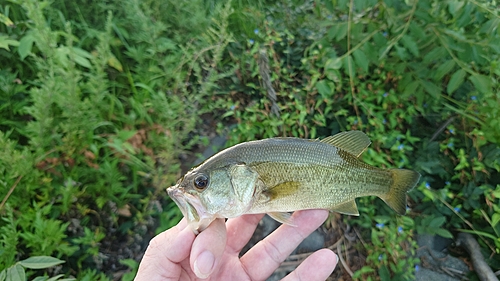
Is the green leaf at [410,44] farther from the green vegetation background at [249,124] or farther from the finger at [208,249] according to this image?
the finger at [208,249]

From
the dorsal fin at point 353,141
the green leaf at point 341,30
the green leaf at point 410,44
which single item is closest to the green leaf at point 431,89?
the green leaf at point 410,44

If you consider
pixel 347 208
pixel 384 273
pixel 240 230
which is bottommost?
pixel 384 273

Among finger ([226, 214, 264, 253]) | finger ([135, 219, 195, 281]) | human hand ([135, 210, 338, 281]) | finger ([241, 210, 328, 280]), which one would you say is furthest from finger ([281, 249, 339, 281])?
finger ([135, 219, 195, 281])

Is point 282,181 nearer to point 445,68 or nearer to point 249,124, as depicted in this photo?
point 249,124

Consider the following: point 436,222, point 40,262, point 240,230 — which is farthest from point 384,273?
point 40,262

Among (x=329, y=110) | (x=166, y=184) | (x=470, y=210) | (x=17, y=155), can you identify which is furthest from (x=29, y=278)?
(x=470, y=210)

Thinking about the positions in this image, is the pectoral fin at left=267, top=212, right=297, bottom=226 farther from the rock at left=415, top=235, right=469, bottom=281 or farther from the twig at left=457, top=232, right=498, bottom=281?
the twig at left=457, top=232, right=498, bottom=281
